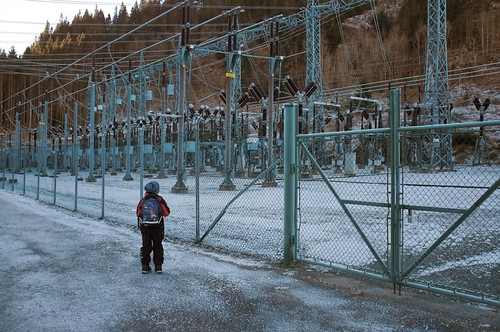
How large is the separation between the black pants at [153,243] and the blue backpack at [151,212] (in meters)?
0.08

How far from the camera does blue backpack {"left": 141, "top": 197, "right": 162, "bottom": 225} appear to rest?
5465 mm

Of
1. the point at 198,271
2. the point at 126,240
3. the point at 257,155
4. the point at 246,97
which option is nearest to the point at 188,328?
the point at 198,271

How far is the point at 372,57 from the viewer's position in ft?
181

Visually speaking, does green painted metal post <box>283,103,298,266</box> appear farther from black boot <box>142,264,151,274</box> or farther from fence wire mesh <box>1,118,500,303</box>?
black boot <box>142,264,151,274</box>

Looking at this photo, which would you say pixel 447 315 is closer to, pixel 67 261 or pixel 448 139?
pixel 67 261

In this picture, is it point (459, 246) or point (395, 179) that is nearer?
point (395, 179)

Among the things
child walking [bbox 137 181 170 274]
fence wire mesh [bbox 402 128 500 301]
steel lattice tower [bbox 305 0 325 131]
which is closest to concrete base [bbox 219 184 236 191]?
fence wire mesh [bbox 402 128 500 301]

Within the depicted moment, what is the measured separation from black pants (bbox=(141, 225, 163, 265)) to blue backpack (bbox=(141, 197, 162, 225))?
0.26 ft

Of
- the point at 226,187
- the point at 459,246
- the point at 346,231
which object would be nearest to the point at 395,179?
the point at 459,246

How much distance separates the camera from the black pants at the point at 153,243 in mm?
5383

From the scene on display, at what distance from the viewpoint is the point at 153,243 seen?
5508 mm

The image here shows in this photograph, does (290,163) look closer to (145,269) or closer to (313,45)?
(145,269)

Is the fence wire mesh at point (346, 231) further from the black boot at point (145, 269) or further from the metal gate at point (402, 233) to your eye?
the black boot at point (145, 269)

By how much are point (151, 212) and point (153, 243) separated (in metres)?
0.37
